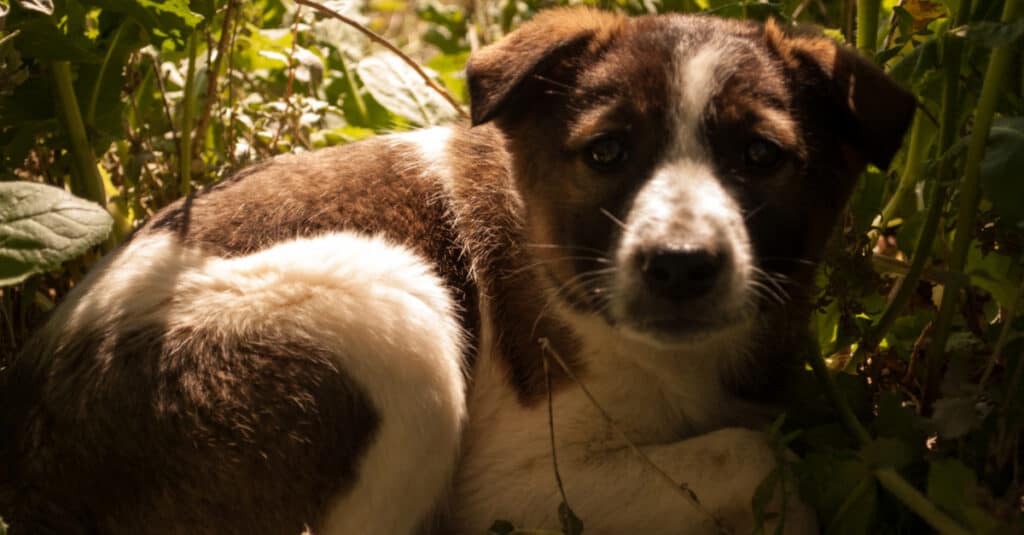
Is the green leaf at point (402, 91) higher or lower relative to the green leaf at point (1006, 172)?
lower

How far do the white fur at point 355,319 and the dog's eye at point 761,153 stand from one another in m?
1.18

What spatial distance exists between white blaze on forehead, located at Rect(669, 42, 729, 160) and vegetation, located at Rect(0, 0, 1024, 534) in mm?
708

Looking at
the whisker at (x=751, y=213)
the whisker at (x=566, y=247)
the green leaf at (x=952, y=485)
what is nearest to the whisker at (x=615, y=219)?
the whisker at (x=566, y=247)

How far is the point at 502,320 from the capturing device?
4.19 metres

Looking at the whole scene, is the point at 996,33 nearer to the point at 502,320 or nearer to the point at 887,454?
the point at 887,454

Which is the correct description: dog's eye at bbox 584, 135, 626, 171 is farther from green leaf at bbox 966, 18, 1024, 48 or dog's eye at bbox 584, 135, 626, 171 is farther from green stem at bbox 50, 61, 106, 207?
green stem at bbox 50, 61, 106, 207

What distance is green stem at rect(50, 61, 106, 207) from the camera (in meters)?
4.67

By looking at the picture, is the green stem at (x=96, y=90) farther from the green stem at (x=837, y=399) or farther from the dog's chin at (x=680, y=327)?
the green stem at (x=837, y=399)

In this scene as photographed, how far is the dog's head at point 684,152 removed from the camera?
3.37 meters

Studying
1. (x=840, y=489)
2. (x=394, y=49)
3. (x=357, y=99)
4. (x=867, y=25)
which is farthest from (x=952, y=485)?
(x=357, y=99)

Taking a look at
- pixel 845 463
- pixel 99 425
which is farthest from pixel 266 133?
pixel 845 463

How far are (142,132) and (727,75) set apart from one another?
10.4 ft

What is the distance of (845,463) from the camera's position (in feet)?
11.1

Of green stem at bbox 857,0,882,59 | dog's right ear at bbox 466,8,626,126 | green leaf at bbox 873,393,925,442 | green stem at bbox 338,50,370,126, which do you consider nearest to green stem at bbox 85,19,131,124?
green stem at bbox 338,50,370,126
